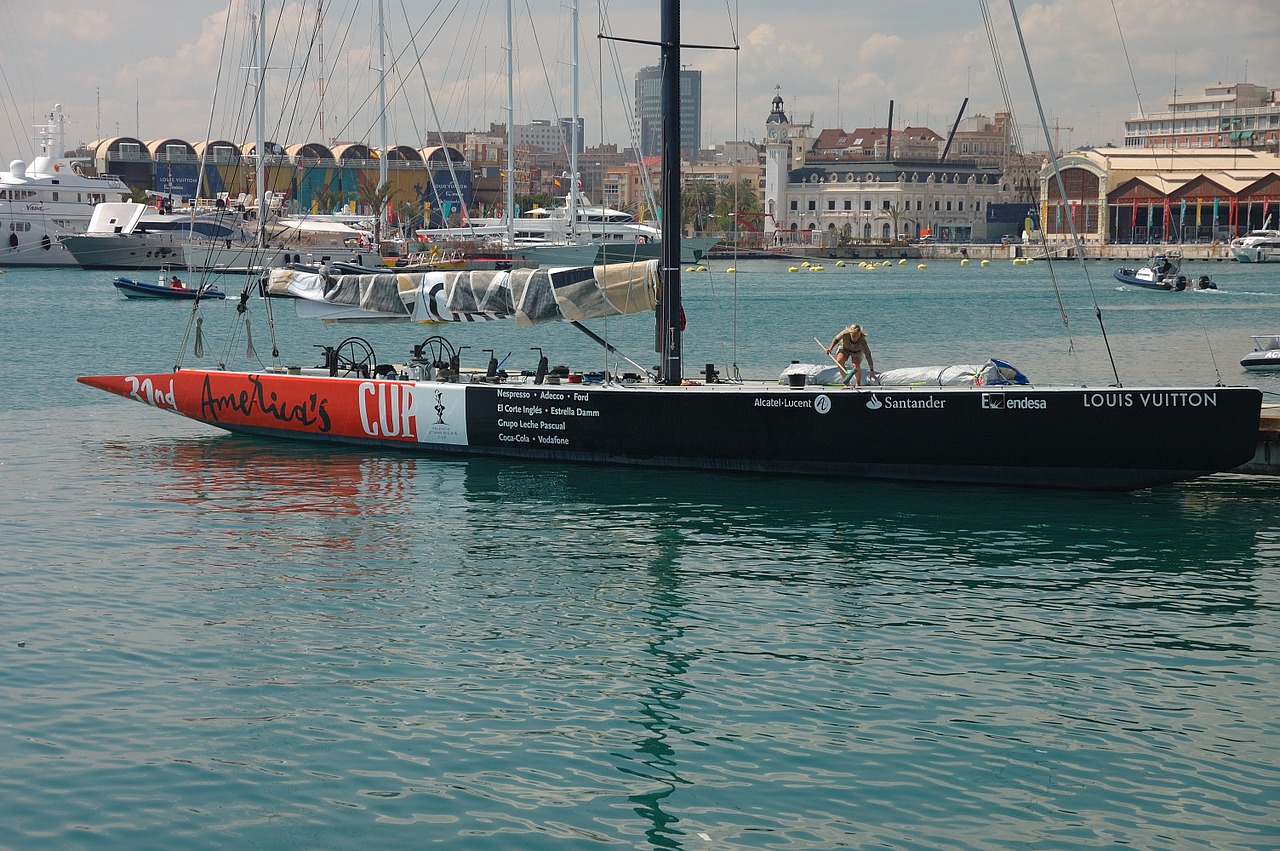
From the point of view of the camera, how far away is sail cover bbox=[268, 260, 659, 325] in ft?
78.2

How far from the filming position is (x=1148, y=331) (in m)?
61.7

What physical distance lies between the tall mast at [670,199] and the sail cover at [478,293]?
Result: 60 centimetres

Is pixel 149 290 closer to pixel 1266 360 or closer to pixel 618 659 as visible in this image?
pixel 1266 360

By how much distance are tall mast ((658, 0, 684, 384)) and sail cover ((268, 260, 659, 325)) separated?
599 millimetres

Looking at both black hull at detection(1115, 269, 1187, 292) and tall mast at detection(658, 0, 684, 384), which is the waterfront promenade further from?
tall mast at detection(658, 0, 684, 384)

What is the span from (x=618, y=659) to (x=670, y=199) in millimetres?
11581

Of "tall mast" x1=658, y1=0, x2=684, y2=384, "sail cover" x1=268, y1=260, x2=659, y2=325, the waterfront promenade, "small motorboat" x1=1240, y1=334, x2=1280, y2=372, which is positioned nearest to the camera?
"tall mast" x1=658, y1=0, x2=684, y2=384

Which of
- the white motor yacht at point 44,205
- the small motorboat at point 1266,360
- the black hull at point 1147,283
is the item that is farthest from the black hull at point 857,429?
the white motor yacht at point 44,205

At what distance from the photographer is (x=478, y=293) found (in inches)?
999

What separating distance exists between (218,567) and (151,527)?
3083 millimetres

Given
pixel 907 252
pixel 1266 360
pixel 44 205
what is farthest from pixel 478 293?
pixel 907 252

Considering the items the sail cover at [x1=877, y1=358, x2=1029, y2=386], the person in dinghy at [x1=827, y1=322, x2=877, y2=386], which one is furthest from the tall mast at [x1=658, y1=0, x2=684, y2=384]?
the sail cover at [x1=877, y1=358, x2=1029, y2=386]

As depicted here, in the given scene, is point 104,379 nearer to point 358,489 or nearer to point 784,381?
point 358,489

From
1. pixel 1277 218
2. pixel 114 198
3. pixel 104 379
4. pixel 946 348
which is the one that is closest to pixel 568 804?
pixel 104 379
